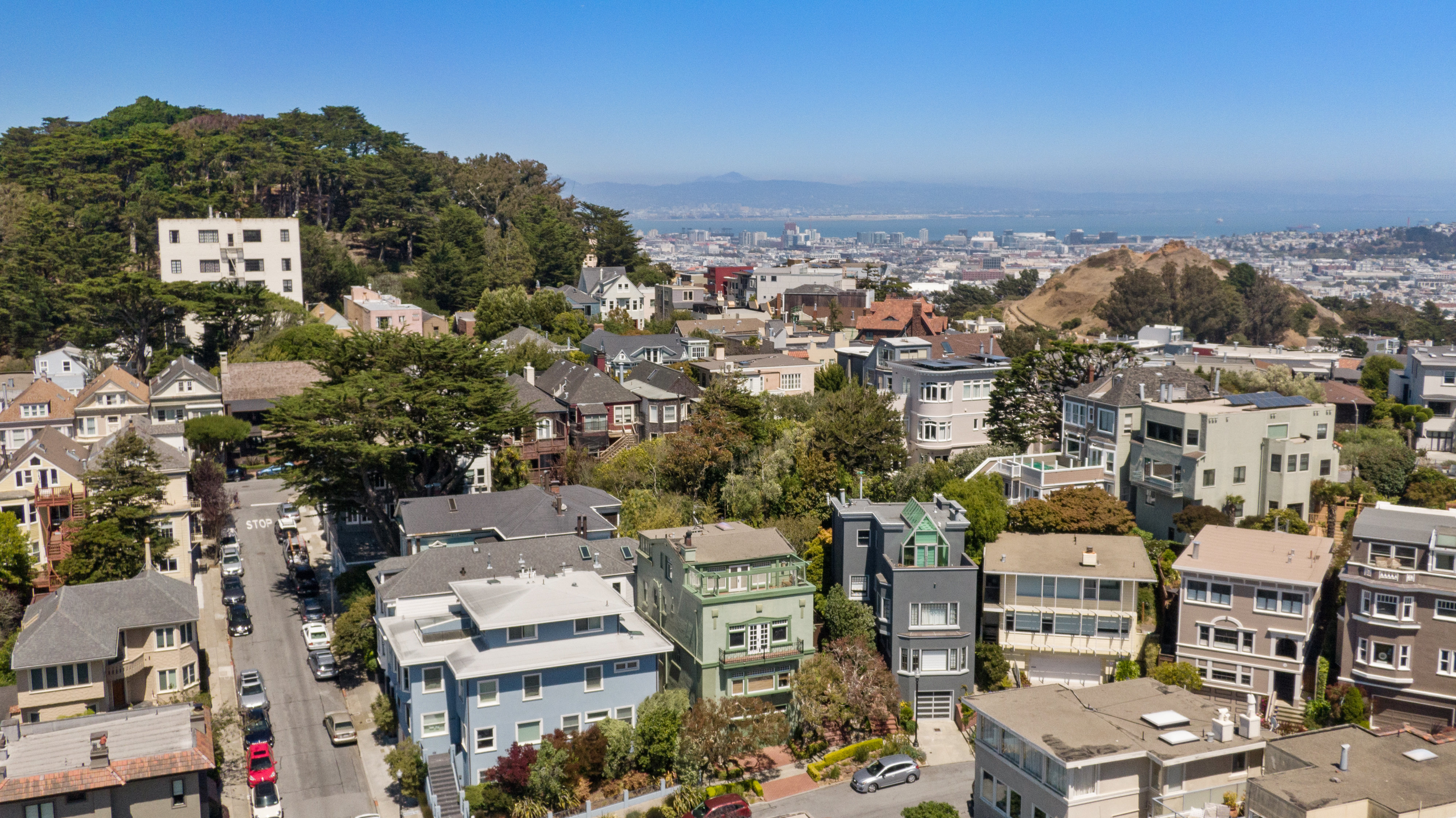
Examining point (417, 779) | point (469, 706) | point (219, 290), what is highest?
point (219, 290)

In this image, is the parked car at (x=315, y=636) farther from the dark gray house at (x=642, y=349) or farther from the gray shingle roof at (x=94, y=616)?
the dark gray house at (x=642, y=349)

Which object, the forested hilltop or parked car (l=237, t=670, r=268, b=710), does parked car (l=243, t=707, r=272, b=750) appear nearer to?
parked car (l=237, t=670, r=268, b=710)

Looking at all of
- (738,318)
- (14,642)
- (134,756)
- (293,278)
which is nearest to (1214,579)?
(134,756)

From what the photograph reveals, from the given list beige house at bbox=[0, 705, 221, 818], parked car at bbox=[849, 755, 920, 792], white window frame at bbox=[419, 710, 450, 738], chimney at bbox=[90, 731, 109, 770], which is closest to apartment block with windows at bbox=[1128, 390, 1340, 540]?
parked car at bbox=[849, 755, 920, 792]

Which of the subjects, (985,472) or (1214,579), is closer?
(1214,579)

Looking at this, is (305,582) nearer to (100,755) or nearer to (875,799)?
(100,755)

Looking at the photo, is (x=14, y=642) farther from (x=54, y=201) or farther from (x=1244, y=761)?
(x=54, y=201)

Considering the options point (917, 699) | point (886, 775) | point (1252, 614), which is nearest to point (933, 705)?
point (917, 699)
